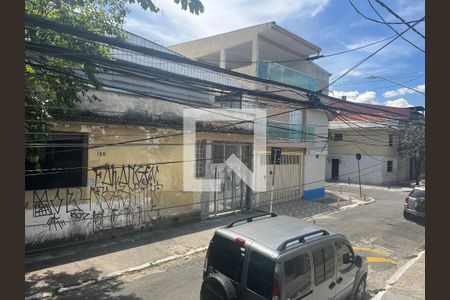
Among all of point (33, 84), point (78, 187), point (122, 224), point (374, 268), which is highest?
point (33, 84)

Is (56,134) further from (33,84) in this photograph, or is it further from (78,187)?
(33,84)

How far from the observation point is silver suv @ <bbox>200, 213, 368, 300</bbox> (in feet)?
15.6

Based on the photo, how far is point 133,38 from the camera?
42.8 ft

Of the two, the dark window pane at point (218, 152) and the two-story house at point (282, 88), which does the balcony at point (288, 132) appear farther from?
the dark window pane at point (218, 152)

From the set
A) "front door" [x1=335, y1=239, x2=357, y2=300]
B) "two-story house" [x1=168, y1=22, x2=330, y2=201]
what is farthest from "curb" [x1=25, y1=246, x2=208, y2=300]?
"two-story house" [x1=168, y1=22, x2=330, y2=201]

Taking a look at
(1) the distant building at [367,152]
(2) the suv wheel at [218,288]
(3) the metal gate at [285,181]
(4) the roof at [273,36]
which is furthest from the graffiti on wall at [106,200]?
(1) the distant building at [367,152]

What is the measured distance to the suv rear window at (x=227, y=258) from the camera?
5.06 metres

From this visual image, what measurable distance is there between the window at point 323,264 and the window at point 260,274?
3.31ft

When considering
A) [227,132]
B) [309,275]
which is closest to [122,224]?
[227,132]

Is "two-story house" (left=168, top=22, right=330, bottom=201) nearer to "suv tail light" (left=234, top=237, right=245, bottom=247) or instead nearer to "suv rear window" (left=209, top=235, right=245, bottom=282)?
"suv rear window" (left=209, top=235, right=245, bottom=282)

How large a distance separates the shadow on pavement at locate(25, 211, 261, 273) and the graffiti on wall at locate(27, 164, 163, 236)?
46 cm

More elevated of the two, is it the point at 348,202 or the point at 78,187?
the point at 78,187

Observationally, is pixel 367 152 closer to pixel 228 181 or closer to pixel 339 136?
pixel 339 136

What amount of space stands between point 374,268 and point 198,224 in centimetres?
655
